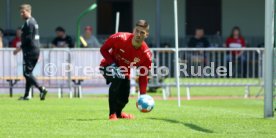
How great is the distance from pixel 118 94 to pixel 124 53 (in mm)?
689

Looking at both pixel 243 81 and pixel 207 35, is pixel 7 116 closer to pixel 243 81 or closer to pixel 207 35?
Result: pixel 243 81

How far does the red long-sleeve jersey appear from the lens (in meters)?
13.0

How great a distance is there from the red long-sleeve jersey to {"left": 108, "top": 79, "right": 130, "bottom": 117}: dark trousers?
0.17m

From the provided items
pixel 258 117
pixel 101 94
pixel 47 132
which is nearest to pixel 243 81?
pixel 101 94

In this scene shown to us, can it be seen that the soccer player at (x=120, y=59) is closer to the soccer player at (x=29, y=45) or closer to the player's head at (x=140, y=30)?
the player's head at (x=140, y=30)

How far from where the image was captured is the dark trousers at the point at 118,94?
13.1 meters

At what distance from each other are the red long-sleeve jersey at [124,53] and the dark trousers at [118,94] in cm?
17

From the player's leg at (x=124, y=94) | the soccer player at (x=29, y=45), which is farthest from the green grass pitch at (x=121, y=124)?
the soccer player at (x=29, y=45)

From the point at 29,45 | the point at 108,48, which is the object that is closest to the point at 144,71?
the point at 108,48

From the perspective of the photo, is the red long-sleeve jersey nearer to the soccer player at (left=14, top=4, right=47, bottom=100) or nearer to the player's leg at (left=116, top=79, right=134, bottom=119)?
the player's leg at (left=116, top=79, right=134, bottom=119)

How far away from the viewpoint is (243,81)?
22.8 metres
